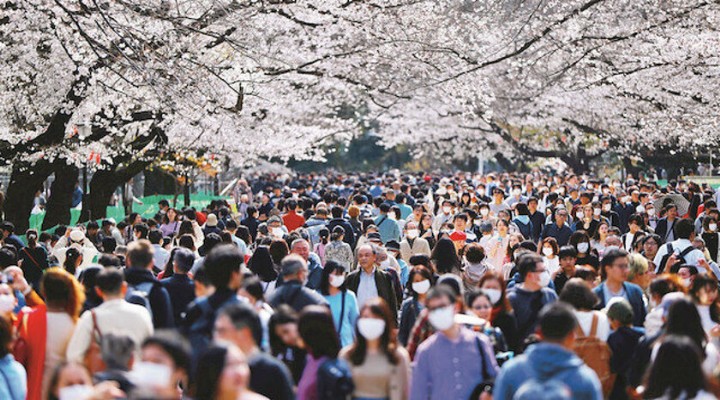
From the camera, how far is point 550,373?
236 inches

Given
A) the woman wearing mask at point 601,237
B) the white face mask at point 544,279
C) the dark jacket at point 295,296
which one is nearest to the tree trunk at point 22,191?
the woman wearing mask at point 601,237

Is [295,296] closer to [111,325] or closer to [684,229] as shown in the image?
[111,325]

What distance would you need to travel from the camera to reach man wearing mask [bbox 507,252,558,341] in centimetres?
912

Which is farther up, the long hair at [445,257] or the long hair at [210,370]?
the long hair at [445,257]

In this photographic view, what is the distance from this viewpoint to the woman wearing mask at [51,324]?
8.09m

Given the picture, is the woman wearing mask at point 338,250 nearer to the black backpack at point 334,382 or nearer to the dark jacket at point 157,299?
the dark jacket at point 157,299

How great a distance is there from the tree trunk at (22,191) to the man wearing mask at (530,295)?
14.1 metres

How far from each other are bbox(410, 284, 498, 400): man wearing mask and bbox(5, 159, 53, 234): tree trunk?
15.7 meters

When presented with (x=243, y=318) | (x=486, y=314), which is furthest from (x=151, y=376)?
(x=486, y=314)

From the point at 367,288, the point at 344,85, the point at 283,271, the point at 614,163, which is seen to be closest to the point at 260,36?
the point at 344,85

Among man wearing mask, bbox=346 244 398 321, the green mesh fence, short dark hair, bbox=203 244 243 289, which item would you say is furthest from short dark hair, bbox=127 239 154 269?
the green mesh fence

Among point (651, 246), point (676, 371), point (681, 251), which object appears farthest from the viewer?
point (651, 246)

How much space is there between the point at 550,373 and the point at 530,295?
329cm

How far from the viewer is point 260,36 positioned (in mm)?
21547
